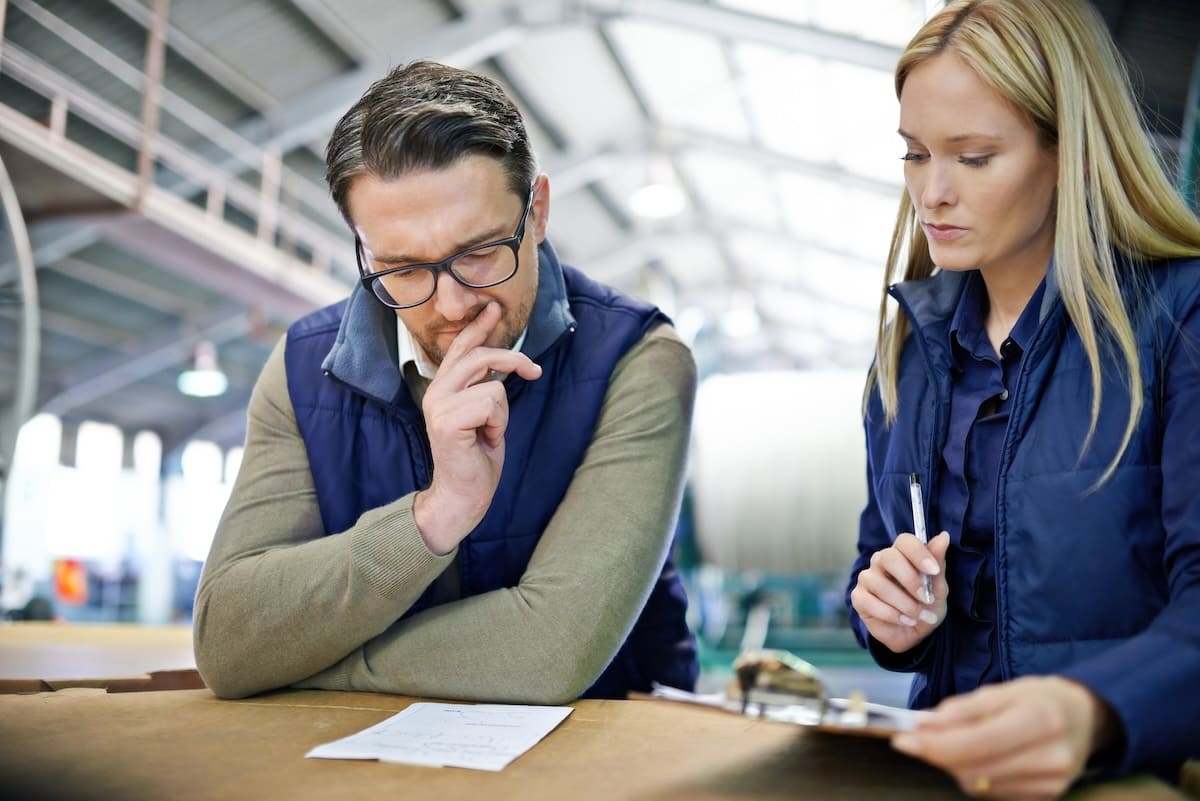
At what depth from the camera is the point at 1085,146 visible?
1.00 m

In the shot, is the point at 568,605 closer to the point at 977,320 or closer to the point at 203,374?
the point at 977,320

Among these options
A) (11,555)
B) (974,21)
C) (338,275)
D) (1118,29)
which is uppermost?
(338,275)

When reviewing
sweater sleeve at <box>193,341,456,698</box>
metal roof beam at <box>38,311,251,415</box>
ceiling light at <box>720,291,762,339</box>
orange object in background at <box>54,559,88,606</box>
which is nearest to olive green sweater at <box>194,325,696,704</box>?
sweater sleeve at <box>193,341,456,698</box>

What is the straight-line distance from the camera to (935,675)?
1081mm

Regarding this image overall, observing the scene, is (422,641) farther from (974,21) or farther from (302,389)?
(974,21)

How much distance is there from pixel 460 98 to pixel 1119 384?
84 centimetres

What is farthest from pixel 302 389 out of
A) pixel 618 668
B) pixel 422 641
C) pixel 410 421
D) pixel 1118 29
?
pixel 1118 29

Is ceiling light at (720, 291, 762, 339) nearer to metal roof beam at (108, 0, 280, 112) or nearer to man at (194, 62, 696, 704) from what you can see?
metal roof beam at (108, 0, 280, 112)

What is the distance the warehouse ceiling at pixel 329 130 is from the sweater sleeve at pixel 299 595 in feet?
3.92

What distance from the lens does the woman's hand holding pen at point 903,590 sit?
0.90 m

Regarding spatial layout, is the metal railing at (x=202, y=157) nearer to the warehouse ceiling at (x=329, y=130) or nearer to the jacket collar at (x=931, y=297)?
the warehouse ceiling at (x=329, y=130)

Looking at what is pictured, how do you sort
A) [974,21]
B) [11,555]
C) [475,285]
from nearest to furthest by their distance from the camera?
[974,21], [475,285], [11,555]

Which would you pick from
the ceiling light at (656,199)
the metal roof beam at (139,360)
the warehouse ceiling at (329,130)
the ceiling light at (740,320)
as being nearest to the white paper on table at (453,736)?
the warehouse ceiling at (329,130)

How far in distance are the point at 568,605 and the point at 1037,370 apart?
545mm
